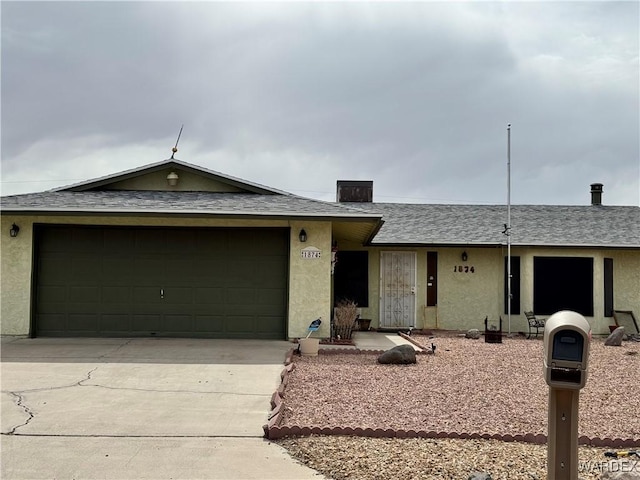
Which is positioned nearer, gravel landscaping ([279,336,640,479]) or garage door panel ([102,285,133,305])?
gravel landscaping ([279,336,640,479])

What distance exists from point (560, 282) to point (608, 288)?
139 cm

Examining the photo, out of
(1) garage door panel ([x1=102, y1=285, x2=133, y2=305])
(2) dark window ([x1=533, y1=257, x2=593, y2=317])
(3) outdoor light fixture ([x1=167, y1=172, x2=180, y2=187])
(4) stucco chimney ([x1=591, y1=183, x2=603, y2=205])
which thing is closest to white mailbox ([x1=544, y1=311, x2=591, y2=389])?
(1) garage door panel ([x1=102, y1=285, x2=133, y2=305])

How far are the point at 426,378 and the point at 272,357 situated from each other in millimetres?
2696

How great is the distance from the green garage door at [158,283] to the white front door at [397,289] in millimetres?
5568

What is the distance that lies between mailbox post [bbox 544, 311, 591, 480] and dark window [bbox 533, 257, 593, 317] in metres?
13.8

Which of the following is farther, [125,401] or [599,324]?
[599,324]

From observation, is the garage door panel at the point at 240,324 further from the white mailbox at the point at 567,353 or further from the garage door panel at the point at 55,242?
the white mailbox at the point at 567,353

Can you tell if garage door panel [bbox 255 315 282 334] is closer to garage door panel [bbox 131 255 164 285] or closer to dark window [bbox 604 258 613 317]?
garage door panel [bbox 131 255 164 285]

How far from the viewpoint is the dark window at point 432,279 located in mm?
18078

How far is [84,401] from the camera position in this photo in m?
7.68

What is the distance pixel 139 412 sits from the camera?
23.7 ft

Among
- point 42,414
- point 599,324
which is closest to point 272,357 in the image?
point 42,414

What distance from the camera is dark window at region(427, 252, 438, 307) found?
18078mm

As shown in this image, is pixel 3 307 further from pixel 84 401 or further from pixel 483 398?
pixel 483 398
